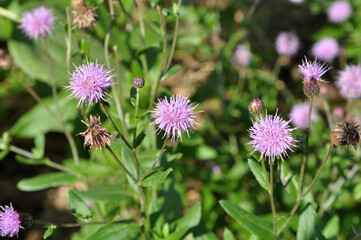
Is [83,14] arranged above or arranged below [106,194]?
above

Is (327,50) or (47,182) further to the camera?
(327,50)

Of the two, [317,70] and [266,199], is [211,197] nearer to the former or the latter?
[266,199]

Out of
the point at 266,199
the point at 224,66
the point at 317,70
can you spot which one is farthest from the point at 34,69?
the point at 317,70

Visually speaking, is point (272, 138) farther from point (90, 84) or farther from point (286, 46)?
point (286, 46)

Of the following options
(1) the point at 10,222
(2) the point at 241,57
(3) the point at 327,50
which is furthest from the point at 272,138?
(3) the point at 327,50

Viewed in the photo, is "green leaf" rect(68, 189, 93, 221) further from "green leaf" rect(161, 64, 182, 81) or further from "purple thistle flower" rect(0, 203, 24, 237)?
"green leaf" rect(161, 64, 182, 81)

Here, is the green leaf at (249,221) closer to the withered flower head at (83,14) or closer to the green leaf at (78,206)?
the green leaf at (78,206)
